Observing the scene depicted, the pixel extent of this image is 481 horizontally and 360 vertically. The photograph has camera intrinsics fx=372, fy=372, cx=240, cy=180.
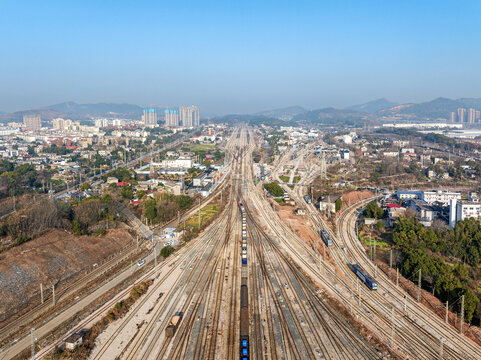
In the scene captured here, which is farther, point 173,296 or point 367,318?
point 173,296

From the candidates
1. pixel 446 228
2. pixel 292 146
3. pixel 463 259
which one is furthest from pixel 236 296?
pixel 292 146

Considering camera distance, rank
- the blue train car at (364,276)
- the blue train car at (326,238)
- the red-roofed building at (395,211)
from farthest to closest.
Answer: the red-roofed building at (395,211) → the blue train car at (326,238) → the blue train car at (364,276)

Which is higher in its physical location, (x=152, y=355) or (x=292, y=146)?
(x=292, y=146)

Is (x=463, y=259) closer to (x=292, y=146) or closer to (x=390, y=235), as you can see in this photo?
(x=390, y=235)

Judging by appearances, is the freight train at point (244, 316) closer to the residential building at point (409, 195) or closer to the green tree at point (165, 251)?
the green tree at point (165, 251)

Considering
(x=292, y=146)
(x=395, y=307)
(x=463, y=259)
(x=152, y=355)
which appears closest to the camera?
(x=152, y=355)

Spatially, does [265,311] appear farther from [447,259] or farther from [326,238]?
[447,259]

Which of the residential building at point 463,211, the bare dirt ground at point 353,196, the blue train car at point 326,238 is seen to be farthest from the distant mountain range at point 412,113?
the blue train car at point 326,238
